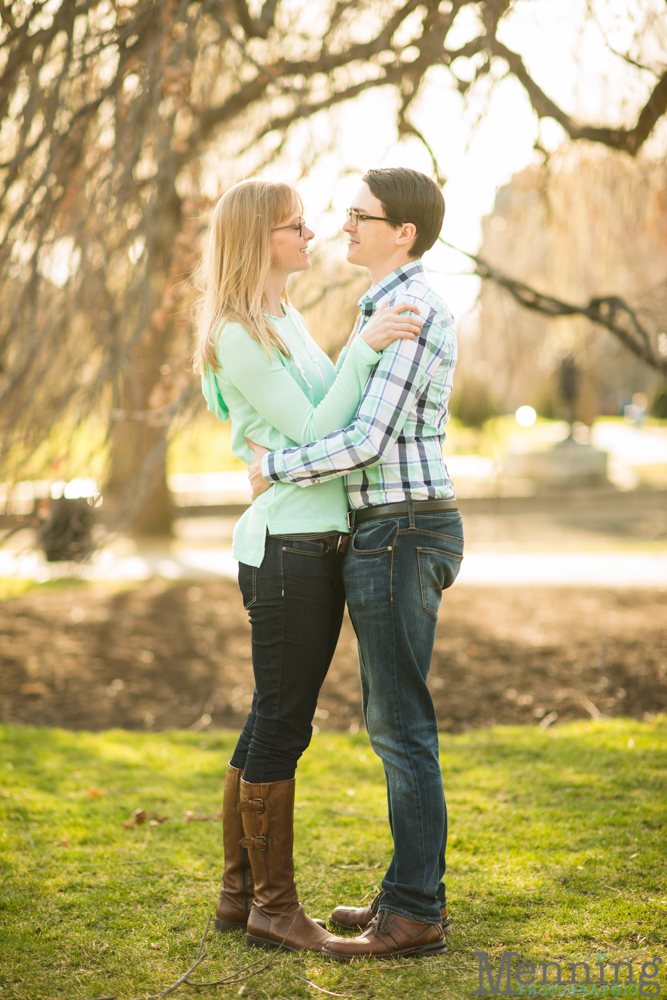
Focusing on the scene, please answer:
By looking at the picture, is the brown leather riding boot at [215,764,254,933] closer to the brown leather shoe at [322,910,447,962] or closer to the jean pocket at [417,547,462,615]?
the brown leather shoe at [322,910,447,962]

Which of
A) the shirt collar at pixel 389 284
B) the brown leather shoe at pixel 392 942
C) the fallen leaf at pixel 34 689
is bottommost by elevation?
the fallen leaf at pixel 34 689

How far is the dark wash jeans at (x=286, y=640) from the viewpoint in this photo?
212 centimetres

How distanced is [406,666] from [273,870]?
25.5 inches

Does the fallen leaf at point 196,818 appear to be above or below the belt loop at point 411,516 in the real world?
below

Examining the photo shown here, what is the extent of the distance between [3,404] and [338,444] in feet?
8.35

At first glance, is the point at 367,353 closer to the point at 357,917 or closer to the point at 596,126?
the point at 357,917

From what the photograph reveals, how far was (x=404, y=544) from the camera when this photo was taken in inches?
82.2

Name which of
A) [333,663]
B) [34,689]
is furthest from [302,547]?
[34,689]

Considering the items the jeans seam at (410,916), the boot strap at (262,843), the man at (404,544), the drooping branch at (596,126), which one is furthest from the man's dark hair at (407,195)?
the drooping branch at (596,126)

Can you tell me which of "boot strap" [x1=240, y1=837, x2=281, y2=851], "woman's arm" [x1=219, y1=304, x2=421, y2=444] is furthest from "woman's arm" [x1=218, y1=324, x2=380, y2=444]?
"boot strap" [x1=240, y1=837, x2=281, y2=851]

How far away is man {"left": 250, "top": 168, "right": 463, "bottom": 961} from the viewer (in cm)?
209

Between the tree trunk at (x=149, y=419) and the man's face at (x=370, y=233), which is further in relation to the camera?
the tree trunk at (x=149, y=419)

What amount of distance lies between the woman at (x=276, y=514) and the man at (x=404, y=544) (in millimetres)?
65

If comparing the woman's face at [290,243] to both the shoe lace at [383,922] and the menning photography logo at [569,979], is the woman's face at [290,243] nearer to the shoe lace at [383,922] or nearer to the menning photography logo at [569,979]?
the shoe lace at [383,922]
